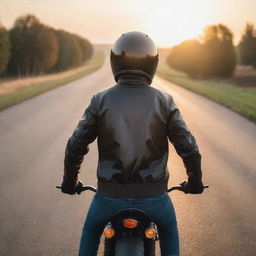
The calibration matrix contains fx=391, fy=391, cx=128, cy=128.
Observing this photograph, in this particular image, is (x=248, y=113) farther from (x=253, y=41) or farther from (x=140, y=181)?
(x=253, y=41)

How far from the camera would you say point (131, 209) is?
1.93m

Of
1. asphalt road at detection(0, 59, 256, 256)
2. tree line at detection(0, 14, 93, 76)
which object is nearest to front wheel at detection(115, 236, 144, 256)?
asphalt road at detection(0, 59, 256, 256)

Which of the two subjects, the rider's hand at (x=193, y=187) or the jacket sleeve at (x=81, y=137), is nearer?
the jacket sleeve at (x=81, y=137)

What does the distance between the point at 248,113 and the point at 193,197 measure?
8.96 m

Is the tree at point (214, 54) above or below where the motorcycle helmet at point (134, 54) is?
below

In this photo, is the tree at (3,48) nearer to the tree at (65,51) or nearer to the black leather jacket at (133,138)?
the tree at (65,51)

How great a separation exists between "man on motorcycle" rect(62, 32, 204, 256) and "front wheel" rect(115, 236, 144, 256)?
0.53 ft

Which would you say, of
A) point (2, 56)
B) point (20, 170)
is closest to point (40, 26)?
point (2, 56)

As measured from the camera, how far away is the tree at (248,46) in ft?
233

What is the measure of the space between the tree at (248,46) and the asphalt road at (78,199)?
64996 millimetres

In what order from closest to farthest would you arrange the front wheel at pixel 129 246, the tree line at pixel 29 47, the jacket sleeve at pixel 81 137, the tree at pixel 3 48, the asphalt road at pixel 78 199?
the front wheel at pixel 129 246, the jacket sleeve at pixel 81 137, the asphalt road at pixel 78 199, the tree at pixel 3 48, the tree line at pixel 29 47

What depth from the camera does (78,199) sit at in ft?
16.8

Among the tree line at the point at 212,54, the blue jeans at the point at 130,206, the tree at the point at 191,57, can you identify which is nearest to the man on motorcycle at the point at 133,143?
the blue jeans at the point at 130,206

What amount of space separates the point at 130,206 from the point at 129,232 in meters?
0.14
